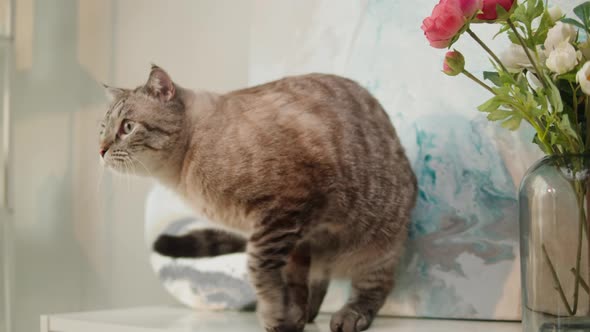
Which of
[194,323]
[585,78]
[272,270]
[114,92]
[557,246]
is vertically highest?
[585,78]

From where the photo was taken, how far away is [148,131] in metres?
1.27

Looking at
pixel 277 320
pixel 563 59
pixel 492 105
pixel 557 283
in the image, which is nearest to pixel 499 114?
pixel 492 105

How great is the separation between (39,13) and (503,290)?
1.59 metres

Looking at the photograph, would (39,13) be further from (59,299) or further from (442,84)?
(442,84)

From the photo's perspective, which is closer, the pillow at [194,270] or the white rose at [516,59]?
the white rose at [516,59]

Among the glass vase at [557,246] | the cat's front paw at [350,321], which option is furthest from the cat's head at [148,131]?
the glass vase at [557,246]

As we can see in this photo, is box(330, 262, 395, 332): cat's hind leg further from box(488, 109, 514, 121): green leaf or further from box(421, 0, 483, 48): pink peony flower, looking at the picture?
box(421, 0, 483, 48): pink peony flower

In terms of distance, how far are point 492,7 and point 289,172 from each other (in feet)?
1.48

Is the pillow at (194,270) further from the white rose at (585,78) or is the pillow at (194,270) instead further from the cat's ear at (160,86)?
the white rose at (585,78)

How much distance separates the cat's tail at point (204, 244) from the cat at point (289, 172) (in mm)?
225

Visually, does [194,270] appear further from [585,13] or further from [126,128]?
[585,13]

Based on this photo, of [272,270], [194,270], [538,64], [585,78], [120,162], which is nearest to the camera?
[585,78]

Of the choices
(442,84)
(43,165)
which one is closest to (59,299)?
(43,165)

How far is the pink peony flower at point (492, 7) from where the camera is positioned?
931 mm
